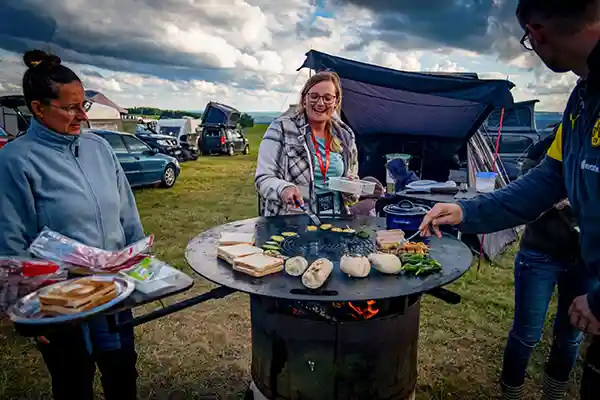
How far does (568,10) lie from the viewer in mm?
1247

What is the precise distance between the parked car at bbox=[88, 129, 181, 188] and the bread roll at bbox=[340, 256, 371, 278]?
9646 mm

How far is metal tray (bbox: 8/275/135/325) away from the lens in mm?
1292

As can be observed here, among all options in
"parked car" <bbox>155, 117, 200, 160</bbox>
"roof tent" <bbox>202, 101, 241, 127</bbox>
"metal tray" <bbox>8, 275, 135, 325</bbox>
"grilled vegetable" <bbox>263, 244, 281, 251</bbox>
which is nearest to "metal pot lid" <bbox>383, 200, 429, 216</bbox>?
"grilled vegetable" <bbox>263, 244, 281, 251</bbox>

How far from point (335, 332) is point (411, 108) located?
6.44m

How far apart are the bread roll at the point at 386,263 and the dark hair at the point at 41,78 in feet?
5.28

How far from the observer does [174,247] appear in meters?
6.27

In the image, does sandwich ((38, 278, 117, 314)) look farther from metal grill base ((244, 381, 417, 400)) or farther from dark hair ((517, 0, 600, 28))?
dark hair ((517, 0, 600, 28))

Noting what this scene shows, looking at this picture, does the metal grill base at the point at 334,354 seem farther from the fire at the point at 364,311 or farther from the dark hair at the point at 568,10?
the dark hair at the point at 568,10

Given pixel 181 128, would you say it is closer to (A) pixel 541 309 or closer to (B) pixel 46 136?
(B) pixel 46 136

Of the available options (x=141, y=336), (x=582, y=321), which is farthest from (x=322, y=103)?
(x=141, y=336)

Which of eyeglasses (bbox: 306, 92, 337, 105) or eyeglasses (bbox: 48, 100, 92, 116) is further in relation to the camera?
eyeglasses (bbox: 306, 92, 337, 105)

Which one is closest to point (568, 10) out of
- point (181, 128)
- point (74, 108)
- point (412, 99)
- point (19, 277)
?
point (74, 108)

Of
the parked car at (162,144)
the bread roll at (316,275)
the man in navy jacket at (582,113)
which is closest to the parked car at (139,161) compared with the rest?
the parked car at (162,144)

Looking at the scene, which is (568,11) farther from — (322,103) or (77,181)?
(77,181)
